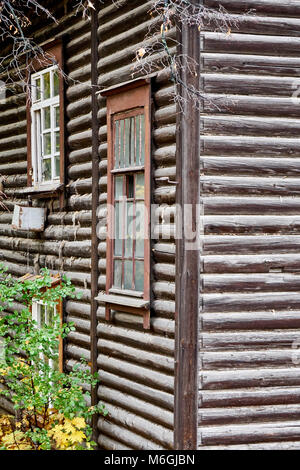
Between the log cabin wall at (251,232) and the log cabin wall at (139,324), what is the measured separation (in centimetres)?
43

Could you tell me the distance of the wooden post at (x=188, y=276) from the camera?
6.19 metres

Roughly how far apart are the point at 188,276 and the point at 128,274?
1.29 metres

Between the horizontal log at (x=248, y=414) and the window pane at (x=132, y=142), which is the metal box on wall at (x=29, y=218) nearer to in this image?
the window pane at (x=132, y=142)

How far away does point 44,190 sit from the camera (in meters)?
9.38

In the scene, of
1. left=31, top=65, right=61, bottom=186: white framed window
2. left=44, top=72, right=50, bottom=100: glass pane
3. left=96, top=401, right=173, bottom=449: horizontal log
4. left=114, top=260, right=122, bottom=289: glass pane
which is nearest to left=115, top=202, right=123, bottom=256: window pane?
left=114, top=260, right=122, bottom=289: glass pane

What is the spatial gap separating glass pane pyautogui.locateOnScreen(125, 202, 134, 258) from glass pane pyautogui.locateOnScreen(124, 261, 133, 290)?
98 mm

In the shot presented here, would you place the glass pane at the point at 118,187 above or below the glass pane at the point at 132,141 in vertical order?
below

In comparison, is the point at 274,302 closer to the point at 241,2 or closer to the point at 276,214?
the point at 276,214

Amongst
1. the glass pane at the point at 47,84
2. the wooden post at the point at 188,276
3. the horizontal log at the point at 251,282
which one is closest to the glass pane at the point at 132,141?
the wooden post at the point at 188,276

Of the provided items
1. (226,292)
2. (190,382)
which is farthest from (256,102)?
(190,382)

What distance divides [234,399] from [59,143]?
4.64 m

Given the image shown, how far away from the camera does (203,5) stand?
619 cm

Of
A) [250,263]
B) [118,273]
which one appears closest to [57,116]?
[118,273]

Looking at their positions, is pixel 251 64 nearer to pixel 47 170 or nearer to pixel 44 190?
pixel 44 190
